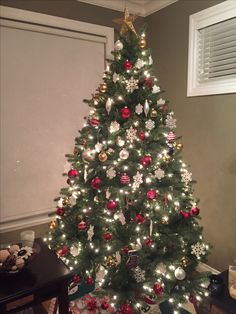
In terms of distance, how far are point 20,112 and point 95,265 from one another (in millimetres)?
1436

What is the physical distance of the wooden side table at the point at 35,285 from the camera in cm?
125

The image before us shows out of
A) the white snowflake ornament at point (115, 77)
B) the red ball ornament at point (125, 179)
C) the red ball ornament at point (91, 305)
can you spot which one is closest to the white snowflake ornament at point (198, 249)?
the red ball ornament at point (125, 179)

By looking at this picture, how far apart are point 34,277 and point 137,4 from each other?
2707 millimetres

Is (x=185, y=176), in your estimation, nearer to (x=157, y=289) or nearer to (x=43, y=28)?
(x=157, y=289)

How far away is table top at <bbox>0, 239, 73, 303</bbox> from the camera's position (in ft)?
4.12

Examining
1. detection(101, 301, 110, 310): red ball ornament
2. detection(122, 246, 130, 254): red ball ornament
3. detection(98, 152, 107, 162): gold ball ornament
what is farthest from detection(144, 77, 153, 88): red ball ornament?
detection(101, 301, 110, 310): red ball ornament

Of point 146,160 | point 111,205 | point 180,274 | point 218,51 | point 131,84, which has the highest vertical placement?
point 218,51

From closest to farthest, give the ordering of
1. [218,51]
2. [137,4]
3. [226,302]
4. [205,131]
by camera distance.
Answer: [226,302]
[218,51]
[205,131]
[137,4]

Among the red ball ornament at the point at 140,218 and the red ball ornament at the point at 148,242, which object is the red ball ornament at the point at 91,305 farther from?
the red ball ornament at the point at 140,218

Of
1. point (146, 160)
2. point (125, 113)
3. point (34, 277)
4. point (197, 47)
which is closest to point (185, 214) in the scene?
point (146, 160)

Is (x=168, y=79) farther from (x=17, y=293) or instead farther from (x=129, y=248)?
(x=17, y=293)

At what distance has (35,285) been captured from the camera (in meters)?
1.30

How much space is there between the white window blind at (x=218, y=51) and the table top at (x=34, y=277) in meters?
1.88

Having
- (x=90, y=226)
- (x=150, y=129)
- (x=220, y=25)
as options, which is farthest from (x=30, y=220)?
(x=220, y=25)
